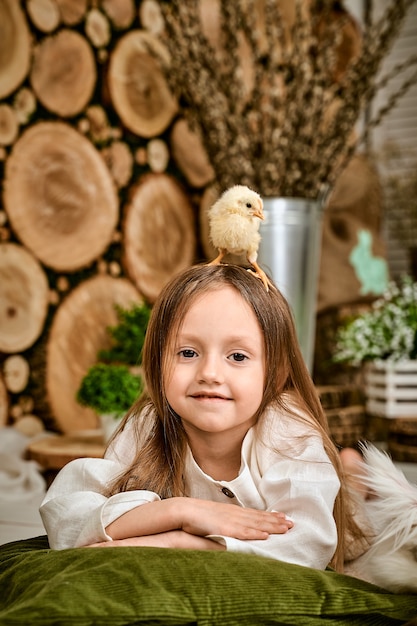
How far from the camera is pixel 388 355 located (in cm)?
286

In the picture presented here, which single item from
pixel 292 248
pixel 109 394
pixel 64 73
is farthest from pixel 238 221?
pixel 64 73

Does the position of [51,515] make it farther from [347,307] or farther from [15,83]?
[347,307]

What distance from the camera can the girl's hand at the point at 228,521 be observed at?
0.98 meters

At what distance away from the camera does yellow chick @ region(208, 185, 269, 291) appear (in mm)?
1133

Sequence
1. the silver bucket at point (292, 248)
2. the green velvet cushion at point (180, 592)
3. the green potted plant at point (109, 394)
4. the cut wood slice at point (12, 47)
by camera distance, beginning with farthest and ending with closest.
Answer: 1. the silver bucket at point (292, 248)
2. the cut wood slice at point (12, 47)
3. the green potted plant at point (109, 394)
4. the green velvet cushion at point (180, 592)

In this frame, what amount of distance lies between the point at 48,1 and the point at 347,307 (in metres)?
1.76

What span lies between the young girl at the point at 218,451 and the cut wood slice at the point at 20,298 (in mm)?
1299

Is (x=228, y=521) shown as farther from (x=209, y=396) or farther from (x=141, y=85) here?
(x=141, y=85)

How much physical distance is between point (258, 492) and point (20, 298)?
1.54 metres

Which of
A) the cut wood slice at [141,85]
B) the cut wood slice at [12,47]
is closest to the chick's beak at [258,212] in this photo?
the cut wood slice at [12,47]

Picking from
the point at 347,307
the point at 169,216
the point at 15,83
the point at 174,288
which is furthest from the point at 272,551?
the point at 347,307

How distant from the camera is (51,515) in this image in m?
1.09

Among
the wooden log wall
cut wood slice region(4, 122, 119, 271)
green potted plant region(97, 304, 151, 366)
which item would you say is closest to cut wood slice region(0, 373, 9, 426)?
the wooden log wall

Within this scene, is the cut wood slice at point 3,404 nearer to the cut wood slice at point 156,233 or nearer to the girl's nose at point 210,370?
the cut wood slice at point 156,233
